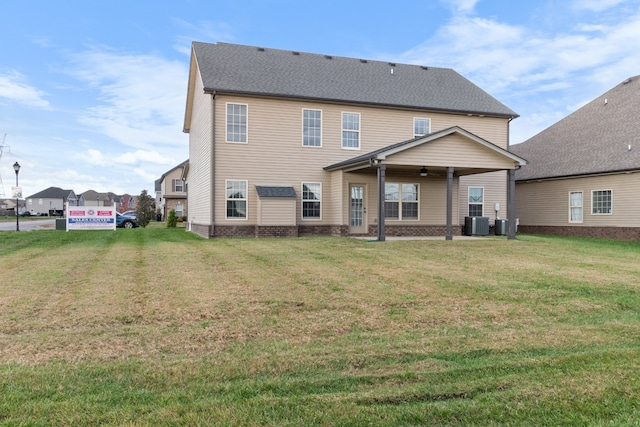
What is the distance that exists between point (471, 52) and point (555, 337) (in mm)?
19057

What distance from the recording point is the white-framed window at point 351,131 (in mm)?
19500

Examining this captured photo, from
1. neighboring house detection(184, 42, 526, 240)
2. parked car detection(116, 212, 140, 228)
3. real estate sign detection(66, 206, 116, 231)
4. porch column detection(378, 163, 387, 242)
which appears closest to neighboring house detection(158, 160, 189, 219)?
parked car detection(116, 212, 140, 228)

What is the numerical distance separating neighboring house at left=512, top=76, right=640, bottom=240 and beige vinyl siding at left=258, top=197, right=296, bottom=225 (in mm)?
14116

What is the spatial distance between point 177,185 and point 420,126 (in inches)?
1467

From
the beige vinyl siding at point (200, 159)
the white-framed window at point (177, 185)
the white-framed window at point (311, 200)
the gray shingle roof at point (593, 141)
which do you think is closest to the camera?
the beige vinyl siding at point (200, 159)

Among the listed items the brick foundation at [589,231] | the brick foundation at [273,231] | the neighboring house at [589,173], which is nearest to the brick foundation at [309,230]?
the brick foundation at [273,231]

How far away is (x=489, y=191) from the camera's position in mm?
21734

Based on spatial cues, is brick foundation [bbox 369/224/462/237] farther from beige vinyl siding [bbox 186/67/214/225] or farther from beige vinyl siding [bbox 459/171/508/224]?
beige vinyl siding [bbox 186/67/214/225]

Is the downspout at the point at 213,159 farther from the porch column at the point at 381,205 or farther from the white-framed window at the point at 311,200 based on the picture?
the porch column at the point at 381,205

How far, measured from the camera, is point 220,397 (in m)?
3.32

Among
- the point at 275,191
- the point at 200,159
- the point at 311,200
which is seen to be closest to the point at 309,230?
the point at 311,200

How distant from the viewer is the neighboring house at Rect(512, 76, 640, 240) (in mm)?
19844

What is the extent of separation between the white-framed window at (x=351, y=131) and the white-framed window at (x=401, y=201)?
2290 millimetres

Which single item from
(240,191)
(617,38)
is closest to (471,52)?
(617,38)
